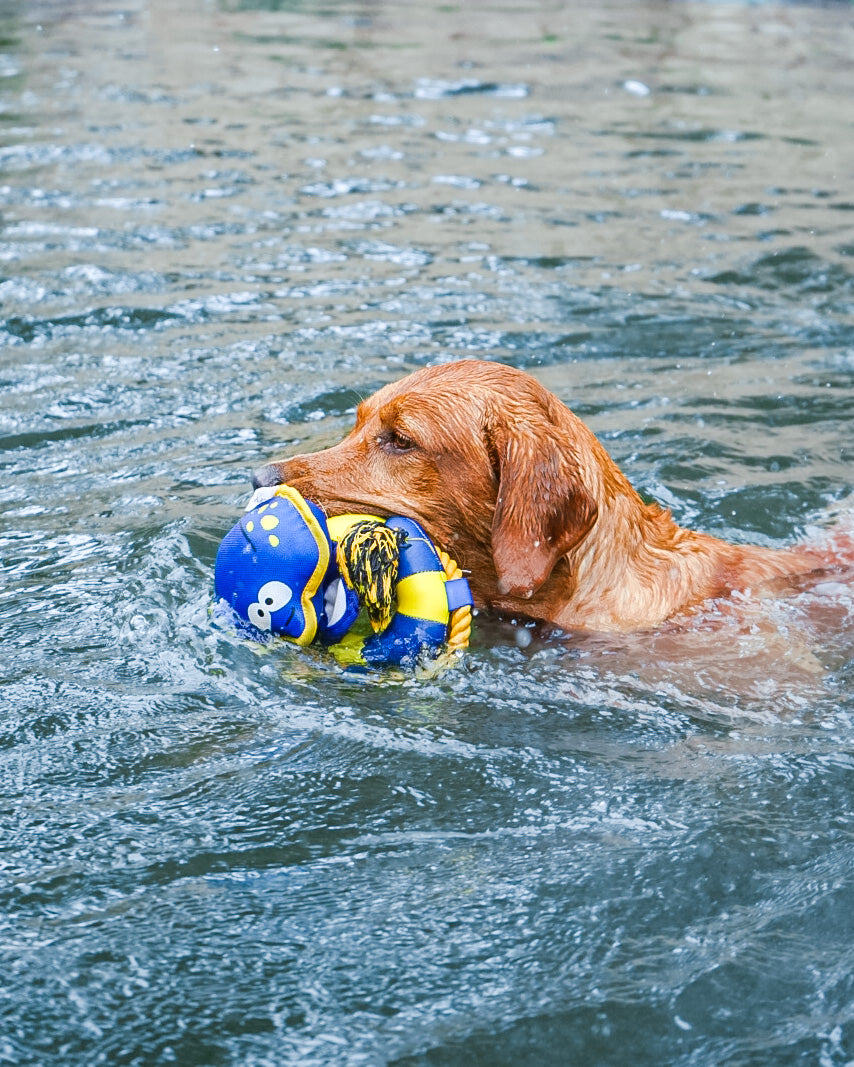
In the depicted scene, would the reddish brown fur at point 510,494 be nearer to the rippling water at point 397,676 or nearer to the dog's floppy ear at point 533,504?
the dog's floppy ear at point 533,504

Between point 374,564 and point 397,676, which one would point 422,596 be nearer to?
point 374,564

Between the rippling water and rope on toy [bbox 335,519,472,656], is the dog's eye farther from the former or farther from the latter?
the rippling water

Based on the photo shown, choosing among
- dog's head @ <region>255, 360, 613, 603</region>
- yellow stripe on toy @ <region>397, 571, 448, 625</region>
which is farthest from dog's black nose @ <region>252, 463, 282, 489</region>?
yellow stripe on toy @ <region>397, 571, 448, 625</region>

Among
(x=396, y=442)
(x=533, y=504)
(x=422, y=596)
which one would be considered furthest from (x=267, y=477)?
(x=533, y=504)

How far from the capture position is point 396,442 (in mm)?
5148

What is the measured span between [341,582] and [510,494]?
743 millimetres

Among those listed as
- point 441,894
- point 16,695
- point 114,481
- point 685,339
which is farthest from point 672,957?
point 685,339

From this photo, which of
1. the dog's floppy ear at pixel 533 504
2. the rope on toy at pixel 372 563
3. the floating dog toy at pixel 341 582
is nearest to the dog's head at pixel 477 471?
the dog's floppy ear at pixel 533 504

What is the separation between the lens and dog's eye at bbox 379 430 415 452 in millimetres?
5105

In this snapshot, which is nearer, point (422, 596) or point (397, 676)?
point (422, 596)

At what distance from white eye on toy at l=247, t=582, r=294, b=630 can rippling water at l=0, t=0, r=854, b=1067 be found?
0.32m

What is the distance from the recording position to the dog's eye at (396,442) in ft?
16.8

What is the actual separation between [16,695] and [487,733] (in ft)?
5.87

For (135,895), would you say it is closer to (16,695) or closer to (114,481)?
(16,695)
